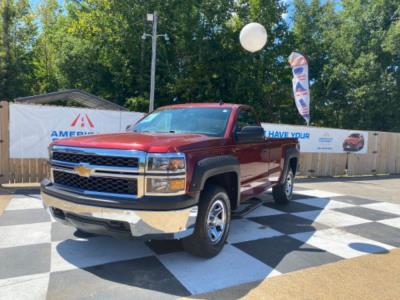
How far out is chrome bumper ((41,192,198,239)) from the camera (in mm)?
3283

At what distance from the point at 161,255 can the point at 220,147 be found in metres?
1.52

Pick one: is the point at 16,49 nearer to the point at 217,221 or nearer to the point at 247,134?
the point at 247,134

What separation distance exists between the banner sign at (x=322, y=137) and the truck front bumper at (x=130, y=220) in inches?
337

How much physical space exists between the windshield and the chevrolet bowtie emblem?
1.39m

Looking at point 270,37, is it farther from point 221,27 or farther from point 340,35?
point 340,35

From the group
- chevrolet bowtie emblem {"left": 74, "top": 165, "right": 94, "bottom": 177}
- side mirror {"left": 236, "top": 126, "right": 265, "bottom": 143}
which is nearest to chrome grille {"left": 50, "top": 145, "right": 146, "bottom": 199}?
chevrolet bowtie emblem {"left": 74, "top": 165, "right": 94, "bottom": 177}

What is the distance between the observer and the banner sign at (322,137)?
1191 centimetres

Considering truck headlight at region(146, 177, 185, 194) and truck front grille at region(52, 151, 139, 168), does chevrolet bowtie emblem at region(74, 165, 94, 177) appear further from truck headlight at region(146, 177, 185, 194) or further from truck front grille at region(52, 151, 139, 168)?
truck headlight at region(146, 177, 185, 194)

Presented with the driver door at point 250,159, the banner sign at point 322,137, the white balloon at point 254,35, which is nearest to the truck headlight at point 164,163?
the driver door at point 250,159

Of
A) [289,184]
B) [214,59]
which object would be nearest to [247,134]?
[289,184]

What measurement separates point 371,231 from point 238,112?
3021mm

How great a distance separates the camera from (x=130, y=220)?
329 cm

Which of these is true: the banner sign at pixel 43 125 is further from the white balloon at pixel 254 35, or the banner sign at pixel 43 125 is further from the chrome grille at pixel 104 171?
the white balloon at pixel 254 35

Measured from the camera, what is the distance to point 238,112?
16.7 ft
